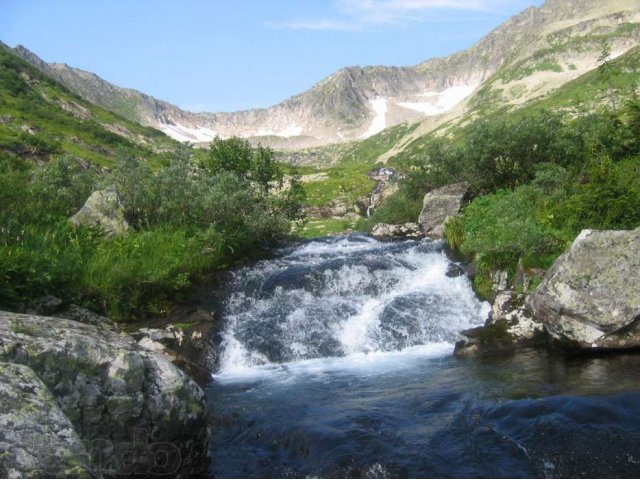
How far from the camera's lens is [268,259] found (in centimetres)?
2781

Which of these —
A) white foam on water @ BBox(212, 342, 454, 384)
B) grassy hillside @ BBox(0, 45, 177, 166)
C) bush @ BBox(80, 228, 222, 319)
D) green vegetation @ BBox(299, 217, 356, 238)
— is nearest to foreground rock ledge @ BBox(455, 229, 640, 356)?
white foam on water @ BBox(212, 342, 454, 384)

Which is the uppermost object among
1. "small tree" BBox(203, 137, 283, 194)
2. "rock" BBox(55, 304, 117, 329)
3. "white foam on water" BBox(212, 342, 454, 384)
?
"small tree" BBox(203, 137, 283, 194)

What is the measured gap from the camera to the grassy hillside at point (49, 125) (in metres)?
83.7

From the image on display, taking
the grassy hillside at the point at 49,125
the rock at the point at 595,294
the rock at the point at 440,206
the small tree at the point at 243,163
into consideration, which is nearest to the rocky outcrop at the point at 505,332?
the rock at the point at 595,294

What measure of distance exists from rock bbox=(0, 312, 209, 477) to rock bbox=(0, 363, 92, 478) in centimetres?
143

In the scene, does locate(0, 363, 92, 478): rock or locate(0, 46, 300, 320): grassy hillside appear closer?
locate(0, 363, 92, 478): rock

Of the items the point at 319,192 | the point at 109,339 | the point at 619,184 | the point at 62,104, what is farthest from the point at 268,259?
the point at 62,104

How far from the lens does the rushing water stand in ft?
29.7

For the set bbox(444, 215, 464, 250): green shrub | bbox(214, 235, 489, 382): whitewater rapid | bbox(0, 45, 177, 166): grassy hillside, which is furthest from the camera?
bbox(0, 45, 177, 166): grassy hillside

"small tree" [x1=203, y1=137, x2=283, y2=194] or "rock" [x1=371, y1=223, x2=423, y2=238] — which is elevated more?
"small tree" [x1=203, y1=137, x2=283, y2=194]

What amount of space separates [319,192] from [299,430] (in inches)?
3143

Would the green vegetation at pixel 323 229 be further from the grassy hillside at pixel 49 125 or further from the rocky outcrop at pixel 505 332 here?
the rocky outcrop at pixel 505 332

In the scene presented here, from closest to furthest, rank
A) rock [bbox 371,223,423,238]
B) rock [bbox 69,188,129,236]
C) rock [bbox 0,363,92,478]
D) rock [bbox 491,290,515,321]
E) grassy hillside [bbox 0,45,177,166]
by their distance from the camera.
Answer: rock [bbox 0,363,92,478] → rock [bbox 491,290,515,321] → rock [bbox 69,188,129,236] → rock [bbox 371,223,423,238] → grassy hillside [bbox 0,45,177,166]

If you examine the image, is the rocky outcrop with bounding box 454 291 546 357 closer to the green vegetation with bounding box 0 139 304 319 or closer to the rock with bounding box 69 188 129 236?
the green vegetation with bounding box 0 139 304 319
